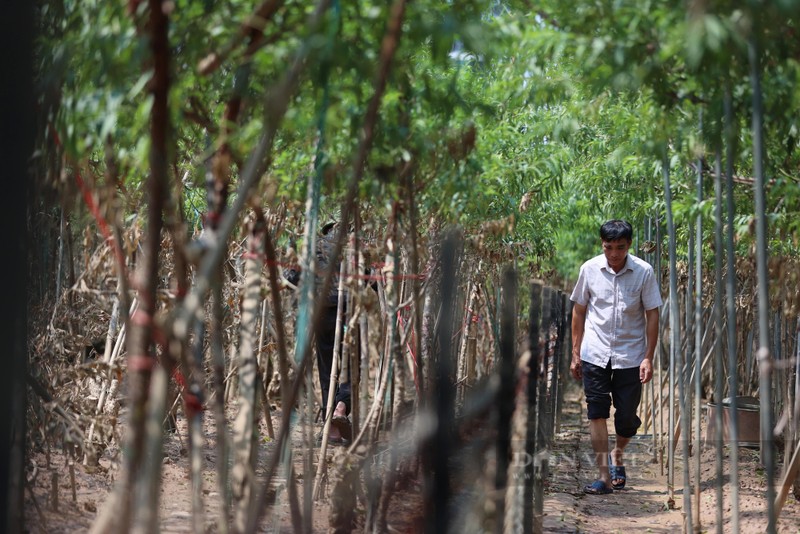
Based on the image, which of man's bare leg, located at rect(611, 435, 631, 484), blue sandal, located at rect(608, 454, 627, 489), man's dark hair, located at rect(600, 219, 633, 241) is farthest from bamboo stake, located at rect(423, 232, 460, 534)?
blue sandal, located at rect(608, 454, 627, 489)

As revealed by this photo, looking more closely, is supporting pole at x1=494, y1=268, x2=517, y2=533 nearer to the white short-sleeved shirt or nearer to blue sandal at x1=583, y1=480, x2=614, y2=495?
the white short-sleeved shirt

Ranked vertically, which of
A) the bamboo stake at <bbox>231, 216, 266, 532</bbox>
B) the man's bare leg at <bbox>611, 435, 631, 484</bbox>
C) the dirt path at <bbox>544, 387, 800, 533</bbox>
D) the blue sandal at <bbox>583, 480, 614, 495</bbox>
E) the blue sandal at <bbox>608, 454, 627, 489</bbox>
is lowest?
the dirt path at <bbox>544, 387, 800, 533</bbox>

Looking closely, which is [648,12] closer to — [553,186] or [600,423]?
[600,423]

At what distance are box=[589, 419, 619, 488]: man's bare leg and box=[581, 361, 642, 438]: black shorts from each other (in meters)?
0.05

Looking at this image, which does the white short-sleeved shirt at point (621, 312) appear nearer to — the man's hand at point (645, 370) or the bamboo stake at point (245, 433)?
the man's hand at point (645, 370)

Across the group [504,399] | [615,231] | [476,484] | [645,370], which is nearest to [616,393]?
[645,370]

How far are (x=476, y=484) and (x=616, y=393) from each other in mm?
2291

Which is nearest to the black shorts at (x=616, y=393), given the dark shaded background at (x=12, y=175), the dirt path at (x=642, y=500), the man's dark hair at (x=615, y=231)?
the dirt path at (x=642, y=500)

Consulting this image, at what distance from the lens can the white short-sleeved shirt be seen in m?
5.36

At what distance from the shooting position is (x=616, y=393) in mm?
5410

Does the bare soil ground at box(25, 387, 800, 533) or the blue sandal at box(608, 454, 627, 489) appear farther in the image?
the blue sandal at box(608, 454, 627, 489)

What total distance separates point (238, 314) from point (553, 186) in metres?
3.22

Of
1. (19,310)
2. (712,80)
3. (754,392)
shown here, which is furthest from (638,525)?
(754,392)

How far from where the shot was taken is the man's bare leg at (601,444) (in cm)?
536
